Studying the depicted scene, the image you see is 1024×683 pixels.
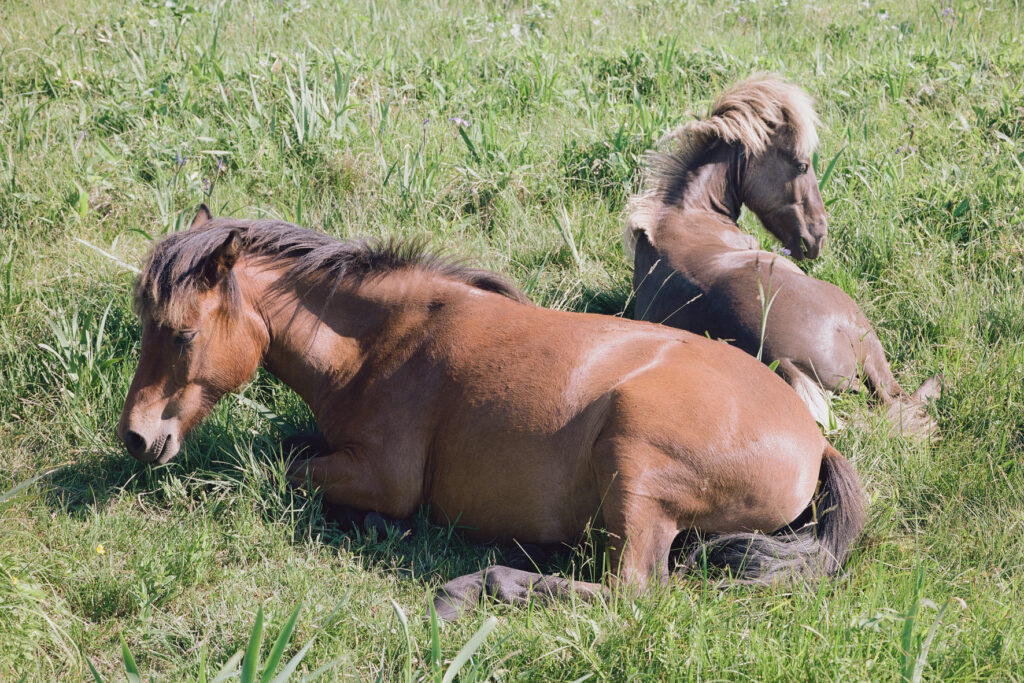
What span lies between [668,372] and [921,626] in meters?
1.24

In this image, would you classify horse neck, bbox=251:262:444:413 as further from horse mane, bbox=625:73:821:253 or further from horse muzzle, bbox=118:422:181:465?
horse mane, bbox=625:73:821:253

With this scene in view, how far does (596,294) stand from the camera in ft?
17.9

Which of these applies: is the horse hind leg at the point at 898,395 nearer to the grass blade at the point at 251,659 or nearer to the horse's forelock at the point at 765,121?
the horse's forelock at the point at 765,121

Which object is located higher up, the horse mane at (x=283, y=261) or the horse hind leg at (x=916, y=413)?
the horse mane at (x=283, y=261)

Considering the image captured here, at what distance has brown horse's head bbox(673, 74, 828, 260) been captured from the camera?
5.50 metres

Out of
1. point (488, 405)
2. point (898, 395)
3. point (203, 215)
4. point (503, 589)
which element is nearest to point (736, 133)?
point (898, 395)

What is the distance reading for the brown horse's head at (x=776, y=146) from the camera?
5.50 m

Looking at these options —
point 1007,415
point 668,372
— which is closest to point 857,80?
point 1007,415

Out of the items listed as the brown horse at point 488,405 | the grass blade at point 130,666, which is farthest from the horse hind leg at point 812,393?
the grass blade at point 130,666

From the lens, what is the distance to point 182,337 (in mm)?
3686

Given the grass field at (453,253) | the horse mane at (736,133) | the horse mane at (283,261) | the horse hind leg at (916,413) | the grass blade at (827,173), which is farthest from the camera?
the grass blade at (827,173)

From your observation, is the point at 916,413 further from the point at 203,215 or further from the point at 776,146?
the point at 203,215

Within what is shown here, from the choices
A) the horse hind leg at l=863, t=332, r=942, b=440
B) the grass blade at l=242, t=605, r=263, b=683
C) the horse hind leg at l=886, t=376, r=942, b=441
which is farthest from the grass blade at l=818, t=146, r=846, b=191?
the grass blade at l=242, t=605, r=263, b=683

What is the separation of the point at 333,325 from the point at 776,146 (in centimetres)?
310
